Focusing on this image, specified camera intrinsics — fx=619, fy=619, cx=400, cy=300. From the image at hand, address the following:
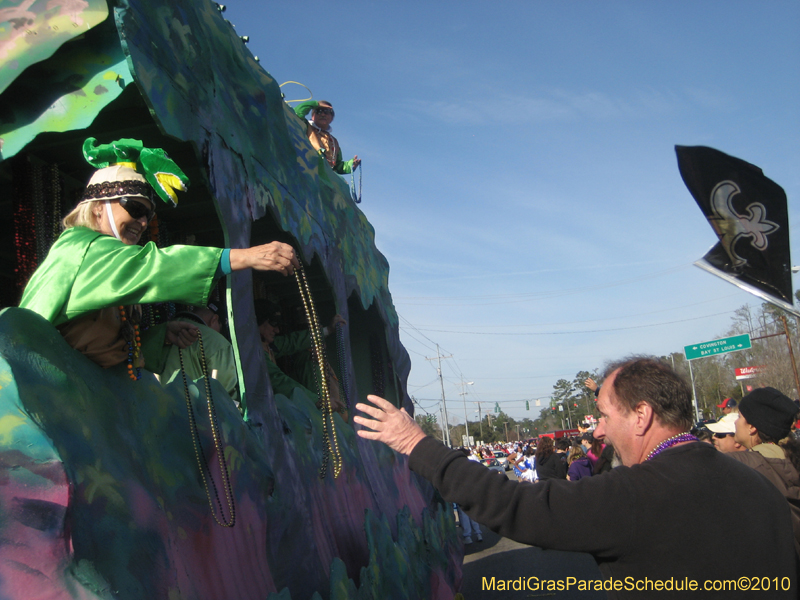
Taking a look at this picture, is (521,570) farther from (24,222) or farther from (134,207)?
(134,207)

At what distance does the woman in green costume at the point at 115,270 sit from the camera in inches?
75.3

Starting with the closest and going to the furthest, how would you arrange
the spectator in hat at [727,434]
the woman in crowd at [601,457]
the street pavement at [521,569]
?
the spectator in hat at [727,434], the woman in crowd at [601,457], the street pavement at [521,569]

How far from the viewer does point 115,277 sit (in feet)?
6.26

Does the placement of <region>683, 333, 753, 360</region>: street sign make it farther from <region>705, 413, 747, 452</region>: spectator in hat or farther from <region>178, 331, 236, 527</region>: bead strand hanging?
<region>178, 331, 236, 527</region>: bead strand hanging

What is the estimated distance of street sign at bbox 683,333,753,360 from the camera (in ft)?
80.3

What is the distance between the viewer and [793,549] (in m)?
1.75

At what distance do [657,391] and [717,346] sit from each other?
1062 inches

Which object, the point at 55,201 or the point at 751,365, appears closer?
the point at 55,201

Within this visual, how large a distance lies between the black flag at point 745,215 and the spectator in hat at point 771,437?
0.60 metres

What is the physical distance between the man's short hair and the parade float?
159 centimetres

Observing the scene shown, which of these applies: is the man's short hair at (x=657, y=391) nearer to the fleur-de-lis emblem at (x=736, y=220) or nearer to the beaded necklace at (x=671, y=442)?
the beaded necklace at (x=671, y=442)

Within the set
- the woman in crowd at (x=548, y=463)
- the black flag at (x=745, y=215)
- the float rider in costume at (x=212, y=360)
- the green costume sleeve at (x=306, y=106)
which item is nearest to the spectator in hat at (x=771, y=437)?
the black flag at (x=745, y=215)

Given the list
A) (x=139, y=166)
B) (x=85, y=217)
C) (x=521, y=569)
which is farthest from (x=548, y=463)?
(x=85, y=217)

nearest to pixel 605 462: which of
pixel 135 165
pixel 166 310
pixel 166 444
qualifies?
pixel 166 310
